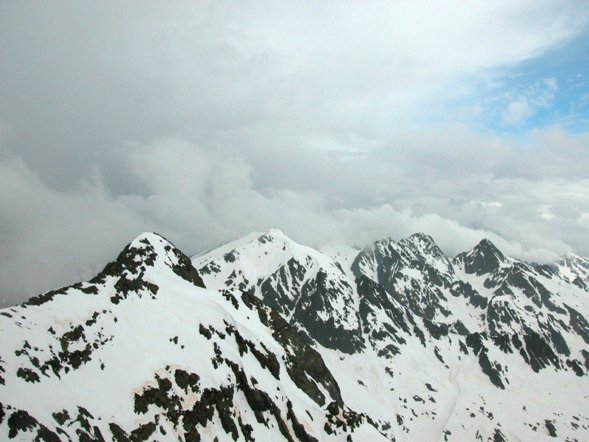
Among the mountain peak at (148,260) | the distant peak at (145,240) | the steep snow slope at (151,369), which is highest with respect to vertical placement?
the distant peak at (145,240)

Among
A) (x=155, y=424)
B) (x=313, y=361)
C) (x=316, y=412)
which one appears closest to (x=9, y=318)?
(x=155, y=424)

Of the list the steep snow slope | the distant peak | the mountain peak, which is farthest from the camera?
the distant peak

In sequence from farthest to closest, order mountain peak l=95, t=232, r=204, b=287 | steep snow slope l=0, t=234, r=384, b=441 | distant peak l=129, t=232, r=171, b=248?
1. distant peak l=129, t=232, r=171, b=248
2. mountain peak l=95, t=232, r=204, b=287
3. steep snow slope l=0, t=234, r=384, b=441

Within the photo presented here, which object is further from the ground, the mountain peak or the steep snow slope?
the mountain peak

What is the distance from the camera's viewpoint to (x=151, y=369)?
9512 cm

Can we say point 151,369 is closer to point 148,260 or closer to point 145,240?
point 148,260

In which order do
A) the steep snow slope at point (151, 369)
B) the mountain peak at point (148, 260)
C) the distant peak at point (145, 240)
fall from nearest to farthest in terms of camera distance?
A: the steep snow slope at point (151, 369) < the mountain peak at point (148, 260) < the distant peak at point (145, 240)

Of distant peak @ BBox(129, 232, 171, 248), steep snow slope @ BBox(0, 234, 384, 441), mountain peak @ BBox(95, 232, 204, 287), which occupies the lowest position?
steep snow slope @ BBox(0, 234, 384, 441)

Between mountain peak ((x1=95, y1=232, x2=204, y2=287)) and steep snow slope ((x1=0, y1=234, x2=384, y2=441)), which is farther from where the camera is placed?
→ mountain peak ((x1=95, y1=232, x2=204, y2=287))

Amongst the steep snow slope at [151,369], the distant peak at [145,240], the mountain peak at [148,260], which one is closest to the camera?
the steep snow slope at [151,369]

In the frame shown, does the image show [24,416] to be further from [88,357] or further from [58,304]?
[58,304]

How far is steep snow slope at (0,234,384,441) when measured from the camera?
72.6 m

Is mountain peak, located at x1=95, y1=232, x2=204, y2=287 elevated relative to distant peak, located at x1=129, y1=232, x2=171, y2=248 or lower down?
lower down

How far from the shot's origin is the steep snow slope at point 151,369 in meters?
72.6
